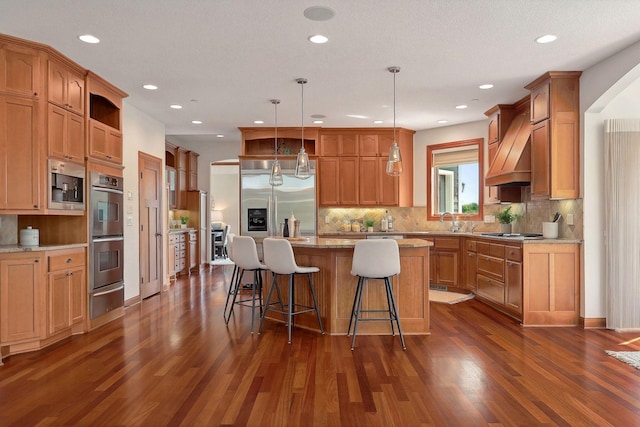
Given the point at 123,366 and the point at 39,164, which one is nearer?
the point at 123,366

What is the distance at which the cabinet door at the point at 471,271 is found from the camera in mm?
6465

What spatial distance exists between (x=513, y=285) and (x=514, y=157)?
1.58 meters

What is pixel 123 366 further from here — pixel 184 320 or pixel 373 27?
pixel 373 27

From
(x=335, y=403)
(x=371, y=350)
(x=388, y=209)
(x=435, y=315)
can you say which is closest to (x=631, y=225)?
(x=435, y=315)

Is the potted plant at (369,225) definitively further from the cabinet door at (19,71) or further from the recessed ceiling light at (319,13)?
the cabinet door at (19,71)

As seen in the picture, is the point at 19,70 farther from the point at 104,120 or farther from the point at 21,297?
the point at 21,297

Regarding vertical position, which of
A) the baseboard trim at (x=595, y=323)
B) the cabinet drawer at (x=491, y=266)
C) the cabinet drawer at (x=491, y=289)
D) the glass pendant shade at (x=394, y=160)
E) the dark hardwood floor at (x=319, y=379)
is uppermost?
the glass pendant shade at (x=394, y=160)

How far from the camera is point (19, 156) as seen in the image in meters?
4.09

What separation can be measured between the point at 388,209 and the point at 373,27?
4.95 meters

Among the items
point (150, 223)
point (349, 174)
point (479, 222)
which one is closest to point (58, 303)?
point (150, 223)

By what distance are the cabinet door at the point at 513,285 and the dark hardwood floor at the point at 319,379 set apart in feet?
1.12

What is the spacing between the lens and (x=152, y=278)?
22.5 feet

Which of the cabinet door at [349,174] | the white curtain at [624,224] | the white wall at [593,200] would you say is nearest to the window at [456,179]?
the cabinet door at [349,174]

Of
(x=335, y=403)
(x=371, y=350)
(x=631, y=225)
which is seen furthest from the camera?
(x=631, y=225)
